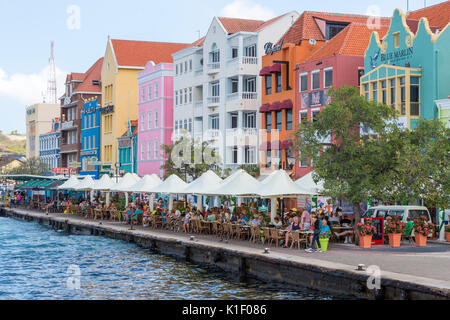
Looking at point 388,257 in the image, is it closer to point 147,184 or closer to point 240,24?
point 147,184

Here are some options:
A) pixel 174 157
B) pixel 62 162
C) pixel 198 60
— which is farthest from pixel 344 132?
pixel 62 162

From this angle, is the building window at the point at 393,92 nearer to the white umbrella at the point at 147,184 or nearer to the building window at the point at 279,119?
the building window at the point at 279,119

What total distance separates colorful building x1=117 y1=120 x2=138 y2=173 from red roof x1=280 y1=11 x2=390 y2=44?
105 feet

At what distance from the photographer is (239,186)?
3903 centimetres

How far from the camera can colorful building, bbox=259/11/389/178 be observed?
57594mm

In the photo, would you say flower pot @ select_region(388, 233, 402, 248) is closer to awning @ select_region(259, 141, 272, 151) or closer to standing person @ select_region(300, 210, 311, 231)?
standing person @ select_region(300, 210, 311, 231)

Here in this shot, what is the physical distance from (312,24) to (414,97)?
17652mm

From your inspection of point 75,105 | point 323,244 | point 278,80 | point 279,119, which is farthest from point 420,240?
point 75,105

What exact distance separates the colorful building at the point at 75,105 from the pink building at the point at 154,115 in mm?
20710

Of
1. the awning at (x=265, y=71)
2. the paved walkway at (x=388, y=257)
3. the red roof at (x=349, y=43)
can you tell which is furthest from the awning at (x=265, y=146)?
the paved walkway at (x=388, y=257)

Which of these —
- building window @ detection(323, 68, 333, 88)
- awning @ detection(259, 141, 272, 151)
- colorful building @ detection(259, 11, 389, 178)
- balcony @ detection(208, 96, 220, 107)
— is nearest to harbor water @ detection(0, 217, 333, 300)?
colorful building @ detection(259, 11, 389, 178)

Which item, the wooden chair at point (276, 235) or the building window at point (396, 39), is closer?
the wooden chair at point (276, 235)

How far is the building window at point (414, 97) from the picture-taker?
4631cm

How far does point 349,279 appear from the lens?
982 inches
